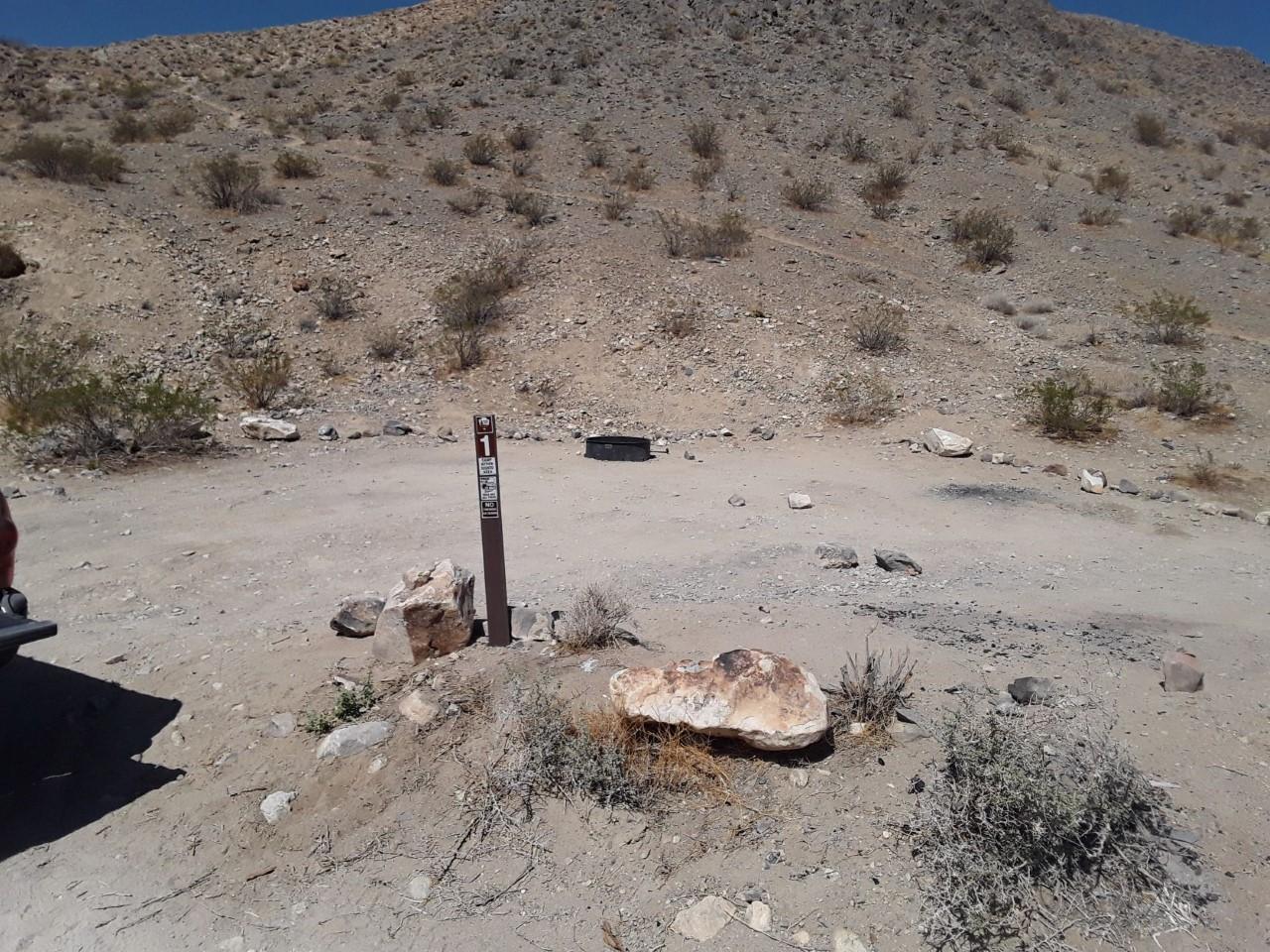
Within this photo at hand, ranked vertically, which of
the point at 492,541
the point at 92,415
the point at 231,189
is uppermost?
the point at 231,189

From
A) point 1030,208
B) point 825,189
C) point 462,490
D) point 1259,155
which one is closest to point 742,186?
point 825,189

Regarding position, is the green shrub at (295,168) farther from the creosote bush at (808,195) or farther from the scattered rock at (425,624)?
the scattered rock at (425,624)

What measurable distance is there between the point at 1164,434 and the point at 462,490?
9.01m

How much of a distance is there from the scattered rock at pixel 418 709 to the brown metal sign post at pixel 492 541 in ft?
2.07

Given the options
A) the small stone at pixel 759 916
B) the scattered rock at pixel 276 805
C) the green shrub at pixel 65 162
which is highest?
the green shrub at pixel 65 162

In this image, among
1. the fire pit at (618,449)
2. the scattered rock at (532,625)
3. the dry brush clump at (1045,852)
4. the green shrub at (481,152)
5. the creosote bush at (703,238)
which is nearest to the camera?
the dry brush clump at (1045,852)

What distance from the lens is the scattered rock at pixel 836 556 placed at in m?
6.00

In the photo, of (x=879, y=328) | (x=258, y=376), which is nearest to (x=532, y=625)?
(x=258, y=376)

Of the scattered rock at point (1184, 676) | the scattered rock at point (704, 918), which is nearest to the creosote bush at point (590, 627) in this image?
the scattered rock at point (704, 918)

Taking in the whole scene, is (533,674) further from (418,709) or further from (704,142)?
(704,142)

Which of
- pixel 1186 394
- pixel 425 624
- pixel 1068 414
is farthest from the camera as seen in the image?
pixel 1186 394

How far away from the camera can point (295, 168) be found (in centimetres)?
1883

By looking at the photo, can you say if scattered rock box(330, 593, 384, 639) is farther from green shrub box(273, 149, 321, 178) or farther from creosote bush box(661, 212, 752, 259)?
green shrub box(273, 149, 321, 178)

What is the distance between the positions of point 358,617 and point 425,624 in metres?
0.66
